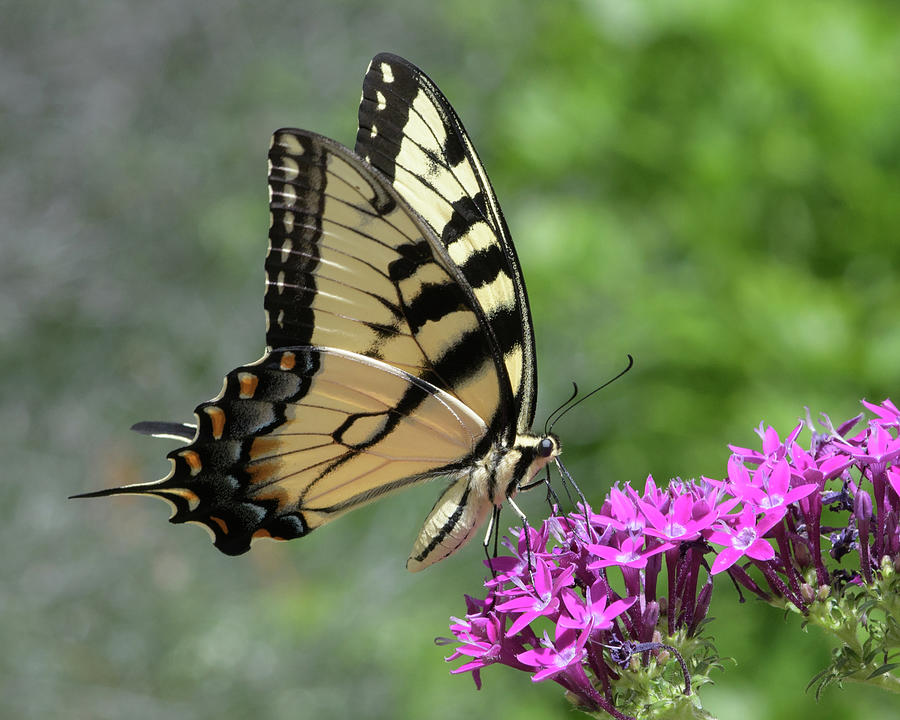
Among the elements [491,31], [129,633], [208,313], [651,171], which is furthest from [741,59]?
[129,633]

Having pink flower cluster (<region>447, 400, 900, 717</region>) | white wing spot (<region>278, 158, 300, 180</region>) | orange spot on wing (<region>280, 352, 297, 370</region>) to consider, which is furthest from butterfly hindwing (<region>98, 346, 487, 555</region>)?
pink flower cluster (<region>447, 400, 900, 717</region>)

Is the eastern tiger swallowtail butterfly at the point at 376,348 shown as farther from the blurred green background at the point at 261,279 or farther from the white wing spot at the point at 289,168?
the blurred green background at the point at 261,279

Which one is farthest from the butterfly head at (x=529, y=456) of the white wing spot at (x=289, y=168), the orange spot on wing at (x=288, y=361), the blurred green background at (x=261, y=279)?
the blurred green background at (x=261, y=279)

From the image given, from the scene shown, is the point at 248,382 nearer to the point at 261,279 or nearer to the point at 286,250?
the point at 286,250

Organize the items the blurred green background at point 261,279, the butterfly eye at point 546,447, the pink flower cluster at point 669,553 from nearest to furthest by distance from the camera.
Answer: the pink flower cluster at point 669,553 < the butterfly eye at point 546,447 < the blurred green background at point 261,279

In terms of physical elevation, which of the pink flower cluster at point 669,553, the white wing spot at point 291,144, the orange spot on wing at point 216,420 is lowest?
the pink flower cluster at point 669,553

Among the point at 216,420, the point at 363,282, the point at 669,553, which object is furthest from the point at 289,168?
the point at 669,553
